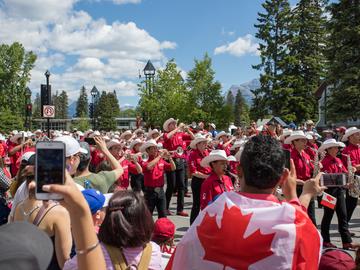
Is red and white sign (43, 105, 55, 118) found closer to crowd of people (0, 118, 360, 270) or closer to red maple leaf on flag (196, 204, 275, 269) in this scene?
crowd of people (0, 118, 360, 270)

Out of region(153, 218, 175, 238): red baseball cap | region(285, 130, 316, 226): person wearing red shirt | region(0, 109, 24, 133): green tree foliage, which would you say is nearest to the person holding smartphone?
region(153, 218, 175, 238): red baseball cap

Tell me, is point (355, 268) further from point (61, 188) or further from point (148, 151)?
point (148, 151)

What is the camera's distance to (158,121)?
40.2 metres

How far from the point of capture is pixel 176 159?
11.2m

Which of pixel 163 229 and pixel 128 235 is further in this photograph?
pixel 163 229

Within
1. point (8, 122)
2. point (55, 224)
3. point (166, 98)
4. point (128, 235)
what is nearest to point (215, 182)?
point (55, 224)

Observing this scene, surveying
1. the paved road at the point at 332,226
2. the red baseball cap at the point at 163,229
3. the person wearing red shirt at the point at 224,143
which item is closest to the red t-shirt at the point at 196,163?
the paved road at the point at 332,226

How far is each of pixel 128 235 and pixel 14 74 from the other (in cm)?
7280

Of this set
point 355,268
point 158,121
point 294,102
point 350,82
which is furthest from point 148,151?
point 294,102

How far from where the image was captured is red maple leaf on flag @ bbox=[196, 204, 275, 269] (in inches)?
78.9

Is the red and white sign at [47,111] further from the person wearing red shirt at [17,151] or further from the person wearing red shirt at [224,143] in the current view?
the person wearing red shirt at [224,143]

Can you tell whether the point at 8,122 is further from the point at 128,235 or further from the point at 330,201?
the point at 128,235

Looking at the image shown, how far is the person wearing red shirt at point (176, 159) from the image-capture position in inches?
408

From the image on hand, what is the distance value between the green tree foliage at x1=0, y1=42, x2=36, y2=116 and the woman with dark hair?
70909 millimetres
